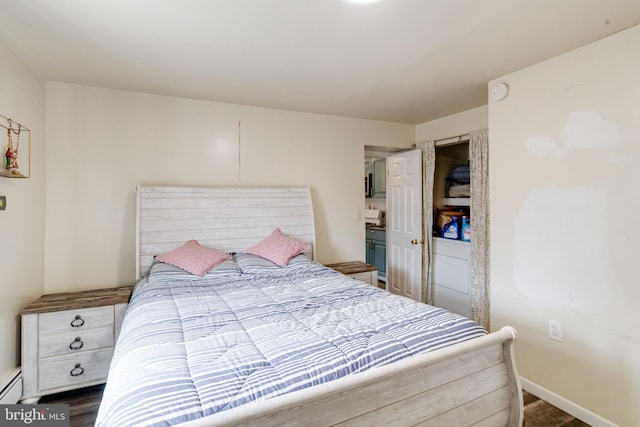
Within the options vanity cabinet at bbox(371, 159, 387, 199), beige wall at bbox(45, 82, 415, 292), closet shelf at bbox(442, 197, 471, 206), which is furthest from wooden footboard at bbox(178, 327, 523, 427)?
vanity cabinet at bbox(371, 159, 387, 199)

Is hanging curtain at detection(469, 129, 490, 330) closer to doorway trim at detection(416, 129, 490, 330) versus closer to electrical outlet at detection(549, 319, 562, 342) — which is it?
doorway trim at detection(416, 129, 490, 330)

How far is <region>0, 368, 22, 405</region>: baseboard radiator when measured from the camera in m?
2.01

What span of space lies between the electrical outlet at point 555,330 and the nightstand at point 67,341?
3.12m

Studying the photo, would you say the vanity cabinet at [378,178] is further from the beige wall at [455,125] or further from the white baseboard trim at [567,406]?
the white baseboard trim at [567,406]

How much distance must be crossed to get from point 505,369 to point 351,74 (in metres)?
2.19

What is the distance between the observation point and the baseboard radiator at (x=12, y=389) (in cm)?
201

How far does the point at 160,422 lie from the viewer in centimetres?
97

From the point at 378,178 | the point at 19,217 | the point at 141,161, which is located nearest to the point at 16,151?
the point at 19,217

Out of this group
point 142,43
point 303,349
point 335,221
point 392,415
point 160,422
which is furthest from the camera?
point 335,221

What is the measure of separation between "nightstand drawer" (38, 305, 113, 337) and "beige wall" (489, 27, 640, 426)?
3085 millimetres

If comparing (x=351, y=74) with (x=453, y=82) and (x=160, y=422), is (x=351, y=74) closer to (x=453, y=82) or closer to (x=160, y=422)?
(x=453, y=82)

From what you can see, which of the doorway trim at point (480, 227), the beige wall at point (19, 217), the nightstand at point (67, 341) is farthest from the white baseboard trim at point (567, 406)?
the beige wall at point (19, 217)

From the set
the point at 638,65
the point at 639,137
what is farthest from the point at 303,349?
the point at 638,65

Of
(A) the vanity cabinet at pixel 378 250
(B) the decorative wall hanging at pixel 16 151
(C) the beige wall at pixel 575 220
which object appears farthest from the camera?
(A) the vanity cabinet at pixel 378 250
